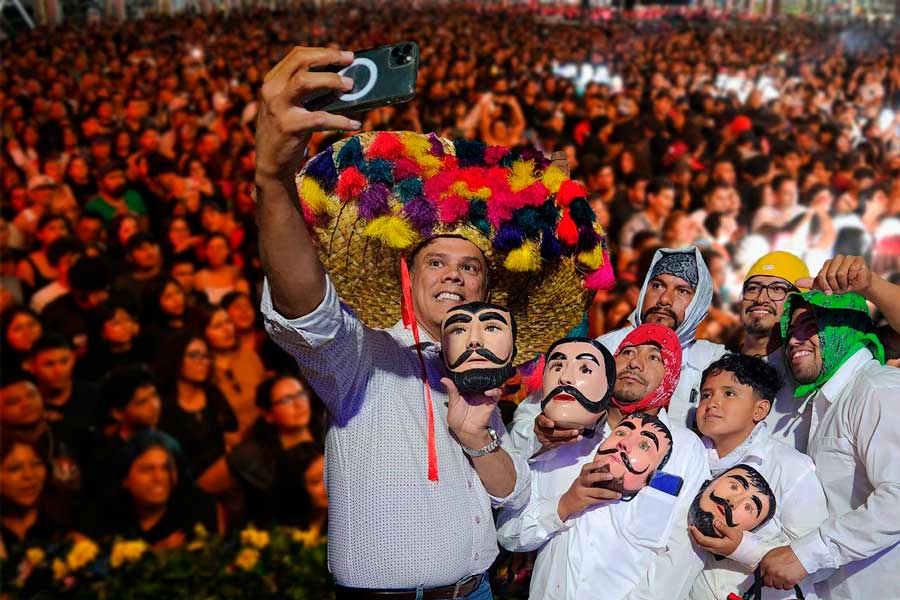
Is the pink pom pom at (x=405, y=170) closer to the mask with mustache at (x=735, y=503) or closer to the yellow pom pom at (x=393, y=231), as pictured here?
the yellow pom pom at (x=393, y=231)

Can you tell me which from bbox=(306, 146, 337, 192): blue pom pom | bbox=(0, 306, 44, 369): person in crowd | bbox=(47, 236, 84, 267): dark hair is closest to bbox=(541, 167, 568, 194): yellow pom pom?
bbox=(306, 146, 337, 192): blue pom pom

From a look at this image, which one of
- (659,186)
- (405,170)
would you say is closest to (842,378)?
(405,170)

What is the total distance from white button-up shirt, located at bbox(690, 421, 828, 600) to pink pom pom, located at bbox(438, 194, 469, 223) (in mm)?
875

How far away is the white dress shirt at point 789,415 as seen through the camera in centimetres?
247

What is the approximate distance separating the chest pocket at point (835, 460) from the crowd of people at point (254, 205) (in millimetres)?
243

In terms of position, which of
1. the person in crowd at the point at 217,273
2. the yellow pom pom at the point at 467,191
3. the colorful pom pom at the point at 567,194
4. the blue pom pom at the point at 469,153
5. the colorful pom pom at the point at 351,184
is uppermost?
the blue pom pom at the point at 469,153

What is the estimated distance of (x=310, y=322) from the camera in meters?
1.72

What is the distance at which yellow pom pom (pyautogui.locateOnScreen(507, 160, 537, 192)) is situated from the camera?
92.4 inches

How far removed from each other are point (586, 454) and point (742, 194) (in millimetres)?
5521

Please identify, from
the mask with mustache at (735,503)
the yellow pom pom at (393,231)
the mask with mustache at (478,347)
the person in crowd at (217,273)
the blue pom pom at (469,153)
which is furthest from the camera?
the person in crowd at (217,273)

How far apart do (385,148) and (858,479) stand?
1.40 m

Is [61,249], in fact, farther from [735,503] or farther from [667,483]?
[735,503]

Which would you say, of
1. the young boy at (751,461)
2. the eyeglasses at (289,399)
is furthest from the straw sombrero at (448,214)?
the eyeglasses at (289,399)

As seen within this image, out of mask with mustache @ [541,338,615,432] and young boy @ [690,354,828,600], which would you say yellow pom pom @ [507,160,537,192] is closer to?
mask with mustache @ [541,338,615,432]
